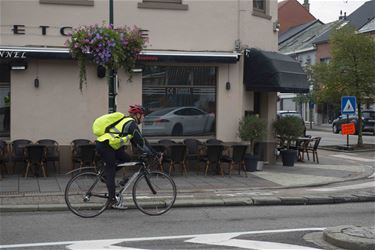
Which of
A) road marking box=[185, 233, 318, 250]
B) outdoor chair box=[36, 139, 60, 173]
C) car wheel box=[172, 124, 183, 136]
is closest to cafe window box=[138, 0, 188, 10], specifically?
car wheel box=[172, 124, 183, 136]

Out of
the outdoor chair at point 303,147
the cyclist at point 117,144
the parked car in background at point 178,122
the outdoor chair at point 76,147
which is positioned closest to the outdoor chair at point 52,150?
the outdoor chair at point 76,147

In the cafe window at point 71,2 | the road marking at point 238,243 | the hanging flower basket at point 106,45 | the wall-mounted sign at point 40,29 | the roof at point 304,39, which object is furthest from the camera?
the roof at point 304,39

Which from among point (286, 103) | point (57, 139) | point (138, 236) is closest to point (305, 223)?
point (138, 236)

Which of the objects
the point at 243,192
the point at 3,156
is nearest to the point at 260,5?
the point at 243,192

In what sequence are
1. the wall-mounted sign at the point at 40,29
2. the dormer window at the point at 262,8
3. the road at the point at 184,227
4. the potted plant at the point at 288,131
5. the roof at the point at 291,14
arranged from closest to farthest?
1. the road at the point at 184,227
2. the wall-mounted sign at the point at 40,29
3. the dormer window at the point at 262,8
4. the potted plant at the point at 288,131
5. the roof at the point at 291,14

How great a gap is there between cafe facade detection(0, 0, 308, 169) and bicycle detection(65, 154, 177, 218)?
168 inches

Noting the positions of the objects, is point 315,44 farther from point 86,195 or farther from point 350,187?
point 86,195

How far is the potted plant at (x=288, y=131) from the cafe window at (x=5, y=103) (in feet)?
25.4

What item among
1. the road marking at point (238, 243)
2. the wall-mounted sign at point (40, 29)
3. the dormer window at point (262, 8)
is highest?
the dormer window at point (262, 8)

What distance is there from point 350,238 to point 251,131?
8.13m

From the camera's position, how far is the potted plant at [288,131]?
1684 centimetres

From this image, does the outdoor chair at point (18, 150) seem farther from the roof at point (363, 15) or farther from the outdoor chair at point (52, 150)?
the roof at point (363, 15)

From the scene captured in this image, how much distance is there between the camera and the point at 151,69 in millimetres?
15000

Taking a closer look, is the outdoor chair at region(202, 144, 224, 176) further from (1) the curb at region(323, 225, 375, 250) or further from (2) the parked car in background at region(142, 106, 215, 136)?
(1) the curb at region(323, 225, 375, 250)
